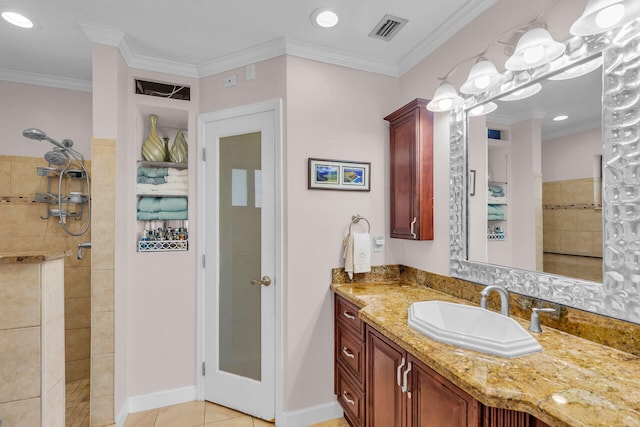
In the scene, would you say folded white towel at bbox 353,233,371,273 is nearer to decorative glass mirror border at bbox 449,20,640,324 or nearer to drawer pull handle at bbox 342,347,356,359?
drawer pull handle at bbox 342,347,356,359

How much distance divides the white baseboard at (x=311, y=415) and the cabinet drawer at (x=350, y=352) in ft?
1.18

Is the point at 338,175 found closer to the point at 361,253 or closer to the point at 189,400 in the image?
the point at 361,253

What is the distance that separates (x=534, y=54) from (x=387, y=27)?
3.26ft

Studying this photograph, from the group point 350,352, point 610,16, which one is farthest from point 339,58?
point 350,352

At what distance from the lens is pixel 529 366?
0.98 m

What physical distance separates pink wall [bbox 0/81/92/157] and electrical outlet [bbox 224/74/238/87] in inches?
55.0

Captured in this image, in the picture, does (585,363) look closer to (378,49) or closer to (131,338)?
(378,49)

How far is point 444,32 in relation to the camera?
6.25 ft

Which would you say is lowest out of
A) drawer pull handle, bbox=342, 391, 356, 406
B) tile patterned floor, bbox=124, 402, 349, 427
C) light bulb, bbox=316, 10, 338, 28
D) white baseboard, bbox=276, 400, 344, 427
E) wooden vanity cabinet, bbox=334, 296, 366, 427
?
tile patterned floor, bbox=124, 402, 349, 427

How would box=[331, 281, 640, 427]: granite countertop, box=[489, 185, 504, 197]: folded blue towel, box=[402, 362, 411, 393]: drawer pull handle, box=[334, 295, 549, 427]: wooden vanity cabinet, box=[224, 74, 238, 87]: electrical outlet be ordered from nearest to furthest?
box=[331, 281, 640, 427]: granite countertop, box=[334, 295, 549, 427]: wooden vanity cabinet, box=[402, 362, 411, 393]: drawer pull handle, box=[489, 185, 504, 197]: folded blue towel, box=[224, 74, 238, 87]: electrical outlet

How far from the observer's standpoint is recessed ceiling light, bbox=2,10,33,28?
1775mm

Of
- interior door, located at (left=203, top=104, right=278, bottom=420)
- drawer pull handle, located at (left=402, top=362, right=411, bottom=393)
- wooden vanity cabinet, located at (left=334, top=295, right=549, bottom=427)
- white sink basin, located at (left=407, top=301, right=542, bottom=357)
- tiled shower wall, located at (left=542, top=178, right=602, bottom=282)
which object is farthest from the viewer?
interior door, located at (left=203, top=104, right=278, bottom=420)

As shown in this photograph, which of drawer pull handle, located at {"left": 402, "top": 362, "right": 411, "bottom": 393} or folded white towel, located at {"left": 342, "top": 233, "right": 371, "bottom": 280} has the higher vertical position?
folded white towel, located at {"left": 342, "top": 233, "right": 371, "bottom": 280}

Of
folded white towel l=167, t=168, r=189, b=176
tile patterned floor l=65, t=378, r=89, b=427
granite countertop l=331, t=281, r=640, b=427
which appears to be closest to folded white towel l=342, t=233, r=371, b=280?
granite countertop l=331, t=281, r=640, b=427
